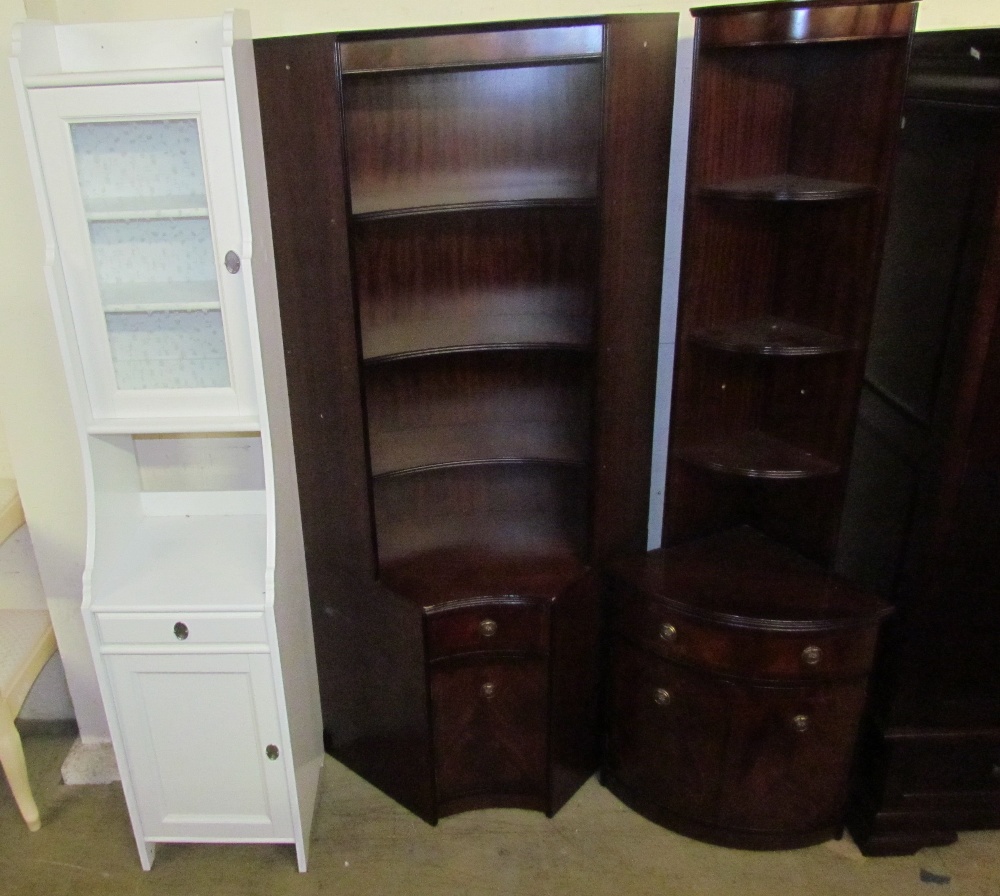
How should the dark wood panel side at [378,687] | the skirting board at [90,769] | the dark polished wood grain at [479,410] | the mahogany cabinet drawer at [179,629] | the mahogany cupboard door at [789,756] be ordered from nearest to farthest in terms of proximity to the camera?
1. the mahogany cabinet drawer at [179,629]
2. the mahogany cupboard door at [789,756]
3. the dark wood panel side at [378,687]
4. the dark polished wood grain at [479,410]
5. the skirting board at [90,769]

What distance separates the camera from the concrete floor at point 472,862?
2020 millimetres

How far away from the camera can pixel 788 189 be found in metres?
1.74

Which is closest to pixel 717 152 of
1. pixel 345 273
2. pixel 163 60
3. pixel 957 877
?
pixel 345 273

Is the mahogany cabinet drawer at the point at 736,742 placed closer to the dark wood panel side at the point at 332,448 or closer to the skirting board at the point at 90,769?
the dark wood panel side at the point at 332,448

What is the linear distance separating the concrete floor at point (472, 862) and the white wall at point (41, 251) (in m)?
0.61

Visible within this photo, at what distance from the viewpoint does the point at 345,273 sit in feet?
5.85

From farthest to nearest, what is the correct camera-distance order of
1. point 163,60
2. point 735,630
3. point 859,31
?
point 735,630 → point 163,60 → point 859,31

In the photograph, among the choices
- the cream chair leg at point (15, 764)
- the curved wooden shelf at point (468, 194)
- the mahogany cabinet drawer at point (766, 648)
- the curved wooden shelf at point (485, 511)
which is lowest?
the cream chair leg at point (15, 764)

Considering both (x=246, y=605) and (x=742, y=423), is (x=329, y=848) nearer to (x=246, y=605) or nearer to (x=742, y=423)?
(x=246, y=605)

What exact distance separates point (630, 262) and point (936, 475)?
83 cm

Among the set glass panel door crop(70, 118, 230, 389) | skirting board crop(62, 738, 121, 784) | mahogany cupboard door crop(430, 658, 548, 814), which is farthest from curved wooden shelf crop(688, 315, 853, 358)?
skirting board crop(62, 738, 121, 784)

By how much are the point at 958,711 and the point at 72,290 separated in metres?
2.29

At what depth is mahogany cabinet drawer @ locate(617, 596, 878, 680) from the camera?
1880 mm

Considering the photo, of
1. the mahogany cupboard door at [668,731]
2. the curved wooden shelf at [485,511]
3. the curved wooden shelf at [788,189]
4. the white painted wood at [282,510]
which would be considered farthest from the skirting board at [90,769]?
the curved wooden shelf at [788,189]
